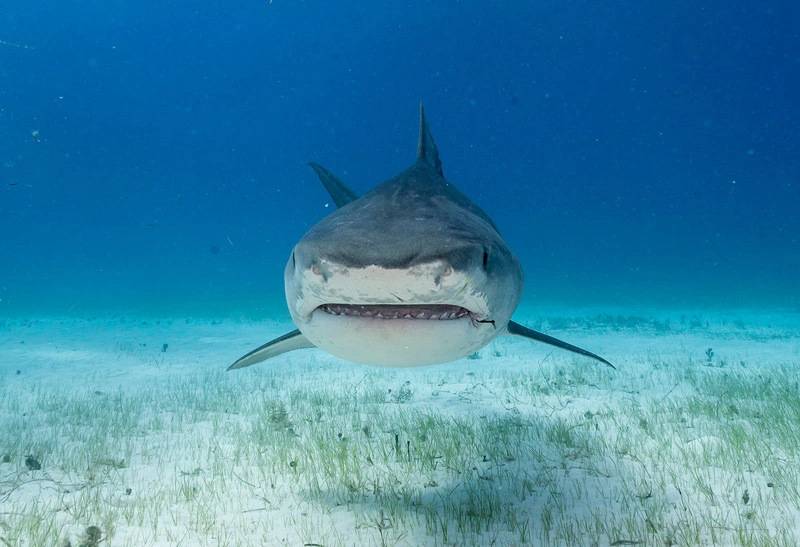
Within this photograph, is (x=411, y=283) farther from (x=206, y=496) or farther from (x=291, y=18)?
(x=291, y=18)

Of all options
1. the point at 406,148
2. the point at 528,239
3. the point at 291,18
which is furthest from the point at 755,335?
the point at 291,18

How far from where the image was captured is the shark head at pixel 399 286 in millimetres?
1880

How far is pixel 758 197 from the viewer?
145 feet

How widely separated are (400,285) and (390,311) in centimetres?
36

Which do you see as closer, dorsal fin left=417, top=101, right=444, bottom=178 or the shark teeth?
the shark teeth

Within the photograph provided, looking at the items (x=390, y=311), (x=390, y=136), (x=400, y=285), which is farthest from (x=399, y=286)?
(x=390, y=136)

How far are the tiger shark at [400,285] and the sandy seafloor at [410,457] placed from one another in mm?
1373

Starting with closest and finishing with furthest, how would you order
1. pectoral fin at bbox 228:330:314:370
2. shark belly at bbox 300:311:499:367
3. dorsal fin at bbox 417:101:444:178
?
shark belly at bbox 300:311:499:367 → pectoral fin at bbox 228:330:314:370 → dorsal fin at bbox 417:101:444:178

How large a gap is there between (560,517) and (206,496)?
2743mm

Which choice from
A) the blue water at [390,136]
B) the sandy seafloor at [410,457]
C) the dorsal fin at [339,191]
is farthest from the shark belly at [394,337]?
the blue water at [390,136]

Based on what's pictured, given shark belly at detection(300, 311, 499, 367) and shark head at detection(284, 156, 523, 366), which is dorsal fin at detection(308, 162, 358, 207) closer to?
shark head at detection(284, 156, 523, 366)

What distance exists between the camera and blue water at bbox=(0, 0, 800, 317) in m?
46.1

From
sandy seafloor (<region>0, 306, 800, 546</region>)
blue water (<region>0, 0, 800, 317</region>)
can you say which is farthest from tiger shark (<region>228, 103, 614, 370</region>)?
blue water (<region>0, 0, 800, 317</region>)

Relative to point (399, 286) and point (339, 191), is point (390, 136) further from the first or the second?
point (399, 286)
